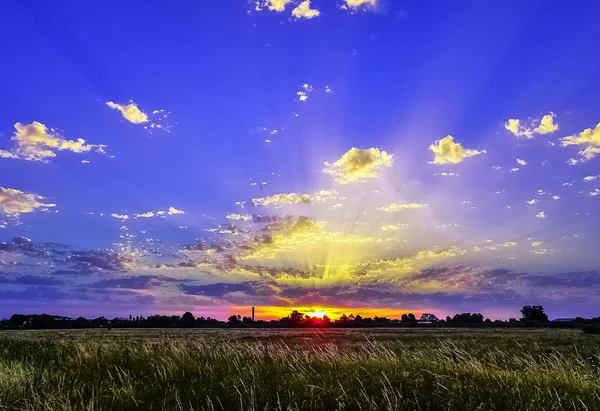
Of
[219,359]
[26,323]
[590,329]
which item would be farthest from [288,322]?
[219,359]

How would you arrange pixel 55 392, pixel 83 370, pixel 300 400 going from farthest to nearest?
pixel 83 370 → pixel 55 392 → pixel 300 400

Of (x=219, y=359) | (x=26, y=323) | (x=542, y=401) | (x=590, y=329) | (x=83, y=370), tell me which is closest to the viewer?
(x=542, y=401)

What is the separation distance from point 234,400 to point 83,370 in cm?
657

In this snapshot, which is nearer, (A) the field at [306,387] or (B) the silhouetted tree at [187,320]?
(A) the field at [306,387]

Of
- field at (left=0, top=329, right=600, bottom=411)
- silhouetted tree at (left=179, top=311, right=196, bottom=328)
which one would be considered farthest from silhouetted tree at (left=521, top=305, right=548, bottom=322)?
field at (left=0, top=329, right=600, bottom=411)

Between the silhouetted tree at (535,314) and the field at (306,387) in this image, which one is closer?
the field at (306,387)

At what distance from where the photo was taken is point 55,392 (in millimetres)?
9055

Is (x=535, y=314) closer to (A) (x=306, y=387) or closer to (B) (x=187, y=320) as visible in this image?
(B) (x=187, y=320)

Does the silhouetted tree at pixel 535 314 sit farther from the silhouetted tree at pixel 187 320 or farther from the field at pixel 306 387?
the field at pixel 306 387

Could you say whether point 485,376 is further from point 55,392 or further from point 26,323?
point 26,323

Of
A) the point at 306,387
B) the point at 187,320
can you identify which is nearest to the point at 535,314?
the point at 187,320

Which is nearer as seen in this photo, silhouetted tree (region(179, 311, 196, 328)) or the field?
the field

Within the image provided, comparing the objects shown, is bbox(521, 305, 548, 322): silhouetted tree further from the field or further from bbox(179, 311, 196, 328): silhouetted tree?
the field

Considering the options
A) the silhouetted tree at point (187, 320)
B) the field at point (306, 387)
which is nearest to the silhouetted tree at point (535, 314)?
the silhouetted tree at point (187, 320)
